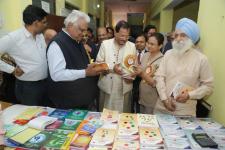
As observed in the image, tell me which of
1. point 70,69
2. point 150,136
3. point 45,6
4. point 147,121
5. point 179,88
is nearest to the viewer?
point 150,136

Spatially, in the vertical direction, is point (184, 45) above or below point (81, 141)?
above

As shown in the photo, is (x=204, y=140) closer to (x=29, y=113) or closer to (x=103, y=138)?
(x=103, y=138)

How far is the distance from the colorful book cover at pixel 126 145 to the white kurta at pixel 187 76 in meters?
0.65

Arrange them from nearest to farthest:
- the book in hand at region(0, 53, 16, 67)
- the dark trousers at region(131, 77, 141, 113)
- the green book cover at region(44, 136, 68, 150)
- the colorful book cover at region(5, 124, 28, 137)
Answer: the green book cover at region(44, 136, 68, 150), the colorful book cover at region(5, 124, 28, 137), the book in hand at region(0, 53, 16, 67), the dark trousers at region(131, 77, 141, 113)

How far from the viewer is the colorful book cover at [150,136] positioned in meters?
1.31

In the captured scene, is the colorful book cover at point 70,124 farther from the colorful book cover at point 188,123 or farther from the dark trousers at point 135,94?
the dark trousers at point 135,94

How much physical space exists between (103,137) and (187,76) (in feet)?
2.78

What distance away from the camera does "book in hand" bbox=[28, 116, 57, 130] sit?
4.69 ft

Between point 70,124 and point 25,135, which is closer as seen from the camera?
point 25,135

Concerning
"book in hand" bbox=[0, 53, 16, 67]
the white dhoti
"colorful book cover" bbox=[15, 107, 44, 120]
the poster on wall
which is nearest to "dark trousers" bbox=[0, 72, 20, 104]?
"book in hand" bbox=[0, 53, 16, 67]

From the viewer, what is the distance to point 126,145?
4.14ft

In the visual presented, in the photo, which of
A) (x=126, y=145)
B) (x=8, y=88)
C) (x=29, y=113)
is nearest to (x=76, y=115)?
(x=29, y=113)

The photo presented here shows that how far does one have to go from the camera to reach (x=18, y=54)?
216 centimetres

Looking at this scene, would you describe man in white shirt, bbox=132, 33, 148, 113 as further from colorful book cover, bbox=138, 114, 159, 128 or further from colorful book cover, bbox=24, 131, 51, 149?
colorful book cover, bbox=24, 131, 51, 149
